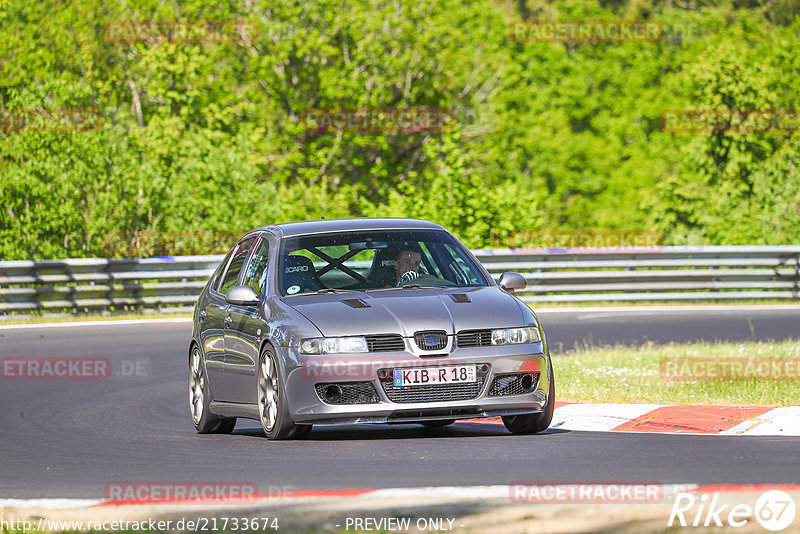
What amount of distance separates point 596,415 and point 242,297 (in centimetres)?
277

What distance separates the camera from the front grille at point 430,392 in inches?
350

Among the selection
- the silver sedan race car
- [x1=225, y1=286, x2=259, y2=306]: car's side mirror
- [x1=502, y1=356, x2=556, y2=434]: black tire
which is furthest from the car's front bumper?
→ [x1=225, y1=286, x2=259, y2=306]: car's side mirror

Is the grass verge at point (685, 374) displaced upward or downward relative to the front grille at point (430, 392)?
downward

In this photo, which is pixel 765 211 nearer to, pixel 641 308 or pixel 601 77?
pixel 641 308

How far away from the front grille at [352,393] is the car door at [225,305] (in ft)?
4.86

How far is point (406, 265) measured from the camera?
33.2 ft

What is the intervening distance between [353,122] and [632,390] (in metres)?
29.2

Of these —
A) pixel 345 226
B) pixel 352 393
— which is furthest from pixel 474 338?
pixel 345 226

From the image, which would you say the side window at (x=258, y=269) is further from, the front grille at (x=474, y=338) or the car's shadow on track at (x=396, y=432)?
the front grille at (x=474, y=338)

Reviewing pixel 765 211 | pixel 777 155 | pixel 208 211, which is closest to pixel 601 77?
pixel 777 155

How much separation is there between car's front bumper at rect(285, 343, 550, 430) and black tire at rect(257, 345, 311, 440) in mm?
110

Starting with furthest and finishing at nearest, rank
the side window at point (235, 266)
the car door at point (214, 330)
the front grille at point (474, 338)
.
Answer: the side window at point (235, 266), the car door at point (214, 330), the front grille at point (474, 338)

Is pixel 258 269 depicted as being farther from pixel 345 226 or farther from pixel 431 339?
pixel 431 339

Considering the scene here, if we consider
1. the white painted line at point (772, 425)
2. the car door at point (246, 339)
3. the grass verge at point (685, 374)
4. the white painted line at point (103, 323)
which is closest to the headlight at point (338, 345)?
the car door at point (246, 339)
